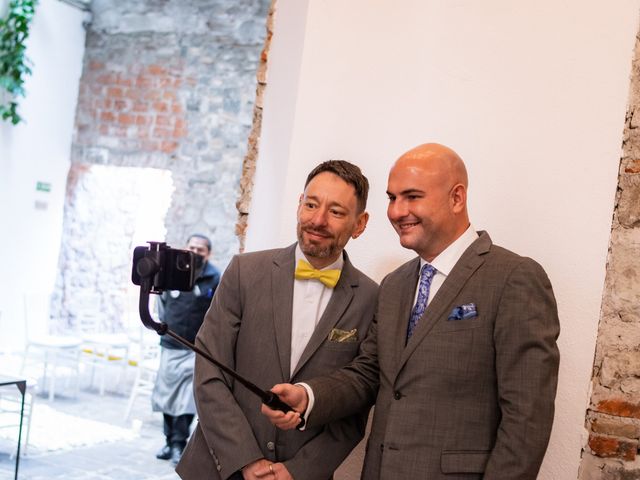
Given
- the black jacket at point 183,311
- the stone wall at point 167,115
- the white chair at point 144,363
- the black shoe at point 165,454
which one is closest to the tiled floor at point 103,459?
the black shoe at point 165,454

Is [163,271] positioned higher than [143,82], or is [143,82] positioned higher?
[143,82]

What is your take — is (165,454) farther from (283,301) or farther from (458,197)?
(458,197)

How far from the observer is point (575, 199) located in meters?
2.31

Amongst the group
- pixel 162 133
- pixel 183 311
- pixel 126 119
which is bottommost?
pixel 183 311

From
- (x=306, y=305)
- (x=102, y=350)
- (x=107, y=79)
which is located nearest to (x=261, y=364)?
(x=306, y=305)

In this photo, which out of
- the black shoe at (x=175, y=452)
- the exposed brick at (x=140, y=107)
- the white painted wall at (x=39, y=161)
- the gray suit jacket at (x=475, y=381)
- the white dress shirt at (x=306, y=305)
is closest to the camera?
the gray suit jacket at (x=475, y=381)

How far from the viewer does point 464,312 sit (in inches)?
73.9

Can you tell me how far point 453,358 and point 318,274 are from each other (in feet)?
1.64

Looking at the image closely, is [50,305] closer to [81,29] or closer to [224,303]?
[81,29]

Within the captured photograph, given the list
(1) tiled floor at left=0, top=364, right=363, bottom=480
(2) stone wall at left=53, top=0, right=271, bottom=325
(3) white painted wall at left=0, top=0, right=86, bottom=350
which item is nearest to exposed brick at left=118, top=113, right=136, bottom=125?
(2) stone wall at left=53, top=0, right=271, bottom=325

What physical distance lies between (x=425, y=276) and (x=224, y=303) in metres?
0.59

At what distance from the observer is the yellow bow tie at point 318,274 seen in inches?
85.4

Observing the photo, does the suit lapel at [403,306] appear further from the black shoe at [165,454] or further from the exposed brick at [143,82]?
the exposed brick at [143,82]

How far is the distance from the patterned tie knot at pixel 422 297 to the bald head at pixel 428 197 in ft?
0.19
